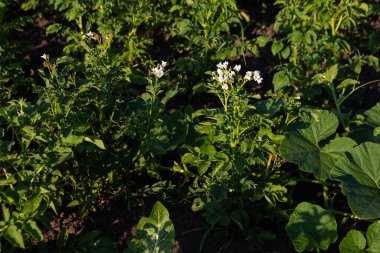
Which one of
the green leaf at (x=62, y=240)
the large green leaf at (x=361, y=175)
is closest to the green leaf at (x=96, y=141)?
the green leaf at (x=62, y=240)

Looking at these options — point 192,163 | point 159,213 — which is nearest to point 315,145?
point 192,163

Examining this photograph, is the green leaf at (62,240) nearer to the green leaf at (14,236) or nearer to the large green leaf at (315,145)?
the green leaf at (14,236)

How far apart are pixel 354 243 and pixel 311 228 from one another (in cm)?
24

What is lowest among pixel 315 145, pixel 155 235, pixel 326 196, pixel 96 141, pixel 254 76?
pixel 326 196

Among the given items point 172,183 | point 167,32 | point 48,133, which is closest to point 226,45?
point 167,32

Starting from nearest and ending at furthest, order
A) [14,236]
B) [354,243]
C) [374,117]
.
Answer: [14,236], [354,243], [374,117]

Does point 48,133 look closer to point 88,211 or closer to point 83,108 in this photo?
point 83,108

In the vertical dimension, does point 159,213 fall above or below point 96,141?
below

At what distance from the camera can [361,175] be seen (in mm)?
2766

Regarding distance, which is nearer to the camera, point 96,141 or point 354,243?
point 96,141

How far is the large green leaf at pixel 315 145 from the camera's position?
2826 millimetres

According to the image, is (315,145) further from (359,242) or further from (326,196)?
(359,242)

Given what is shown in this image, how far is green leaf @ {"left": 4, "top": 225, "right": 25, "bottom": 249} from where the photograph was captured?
2.20 metres

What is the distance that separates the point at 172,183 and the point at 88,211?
584 millimetres
